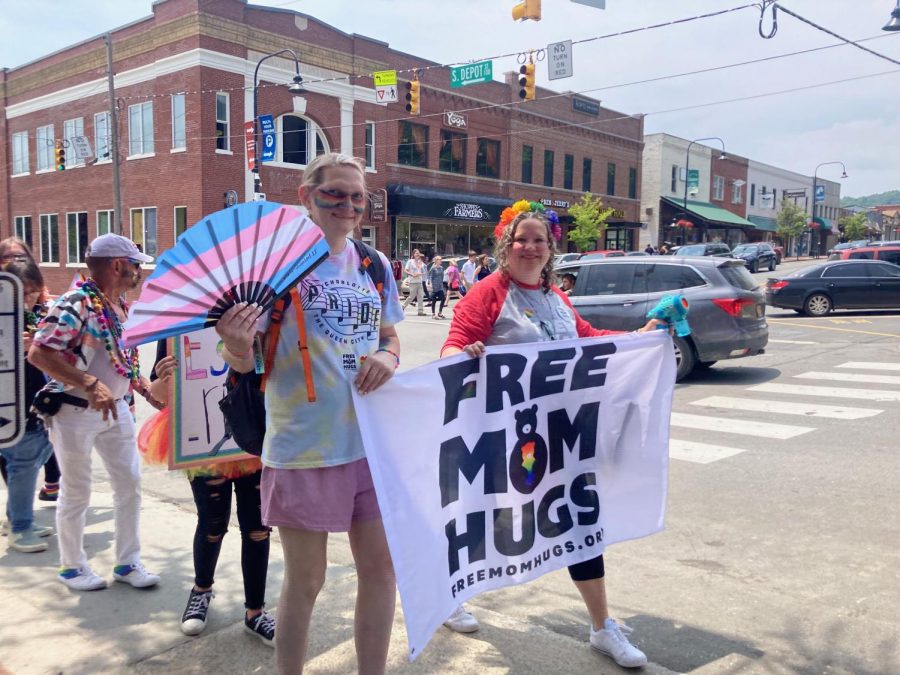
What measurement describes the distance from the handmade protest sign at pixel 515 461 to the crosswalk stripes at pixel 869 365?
926 cm

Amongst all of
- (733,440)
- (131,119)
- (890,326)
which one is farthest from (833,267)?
(131,119)

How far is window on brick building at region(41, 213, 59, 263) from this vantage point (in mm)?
33625

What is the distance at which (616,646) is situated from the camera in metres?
3.16

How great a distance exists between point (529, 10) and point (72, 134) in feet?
83.8

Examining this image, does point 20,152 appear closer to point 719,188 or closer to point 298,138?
point 298,138

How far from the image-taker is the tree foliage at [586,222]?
40156 mm

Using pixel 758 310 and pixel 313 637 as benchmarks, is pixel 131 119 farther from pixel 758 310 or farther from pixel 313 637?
pixel 313 637

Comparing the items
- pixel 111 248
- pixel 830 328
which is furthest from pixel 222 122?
pixel 111 248

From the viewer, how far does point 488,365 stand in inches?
124

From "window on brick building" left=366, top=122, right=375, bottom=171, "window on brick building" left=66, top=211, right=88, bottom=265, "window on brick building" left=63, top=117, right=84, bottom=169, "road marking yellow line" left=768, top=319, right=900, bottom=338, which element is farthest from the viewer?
"window on brick building" left=66, top=211, right=88, bottom=265

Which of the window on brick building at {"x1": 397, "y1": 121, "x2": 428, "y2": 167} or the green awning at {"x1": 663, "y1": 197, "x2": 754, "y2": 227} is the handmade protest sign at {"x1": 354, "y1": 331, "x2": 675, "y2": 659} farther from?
the green awning at {"x1": 663, "y1": 197, "x2": 754, "y2": 227}

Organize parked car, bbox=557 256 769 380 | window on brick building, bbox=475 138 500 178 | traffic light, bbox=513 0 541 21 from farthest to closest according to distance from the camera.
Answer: window on brick building, bbox=475 138 500 178, traffic light, bbox=513 0 541 21, parked car, bbox=557 256 769 380

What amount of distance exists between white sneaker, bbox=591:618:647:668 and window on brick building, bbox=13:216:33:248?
1490 inches

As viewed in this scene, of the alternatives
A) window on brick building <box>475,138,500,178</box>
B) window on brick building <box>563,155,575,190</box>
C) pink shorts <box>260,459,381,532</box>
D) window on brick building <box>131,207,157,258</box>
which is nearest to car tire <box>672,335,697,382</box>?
pink shorts <box>260,459,381,532</box>
